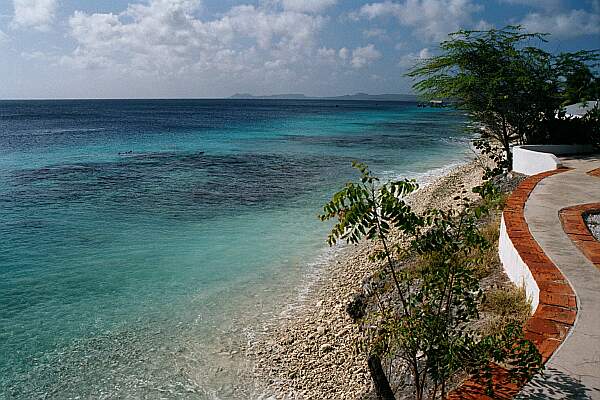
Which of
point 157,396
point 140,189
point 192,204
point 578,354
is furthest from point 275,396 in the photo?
point 140,189

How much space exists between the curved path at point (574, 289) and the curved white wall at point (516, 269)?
396mm

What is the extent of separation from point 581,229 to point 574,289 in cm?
242

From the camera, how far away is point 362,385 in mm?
6980

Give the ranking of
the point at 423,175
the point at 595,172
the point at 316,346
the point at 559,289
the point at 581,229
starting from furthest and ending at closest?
the point at 423,175
the point at 595,172
the point at 316,346
the point at 581,229
the point at 559,289

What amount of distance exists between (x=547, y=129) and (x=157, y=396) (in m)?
15.3

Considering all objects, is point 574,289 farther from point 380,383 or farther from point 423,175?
point 423,175

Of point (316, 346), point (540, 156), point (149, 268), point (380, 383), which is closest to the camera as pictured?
point (380, 383)

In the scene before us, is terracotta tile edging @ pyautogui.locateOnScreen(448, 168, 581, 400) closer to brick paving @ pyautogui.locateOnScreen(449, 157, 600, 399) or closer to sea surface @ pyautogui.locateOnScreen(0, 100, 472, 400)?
brick paving @ pyautogui.locateOnScreen(449, 157, 600, 399)

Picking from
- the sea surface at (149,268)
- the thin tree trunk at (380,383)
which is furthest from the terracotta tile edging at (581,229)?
the sea surface at (149,268)

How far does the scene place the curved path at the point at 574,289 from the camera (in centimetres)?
375

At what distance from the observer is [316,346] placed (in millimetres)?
8203

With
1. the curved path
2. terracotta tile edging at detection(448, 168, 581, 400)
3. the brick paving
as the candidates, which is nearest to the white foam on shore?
the curved path

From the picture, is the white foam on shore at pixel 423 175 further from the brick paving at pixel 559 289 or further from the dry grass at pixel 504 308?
the dry grass at pixel 504 308

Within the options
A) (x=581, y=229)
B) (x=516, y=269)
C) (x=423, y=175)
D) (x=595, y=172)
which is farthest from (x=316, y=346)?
(x=423, y=175)
